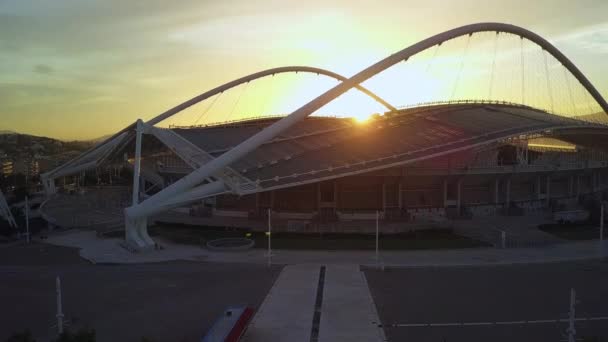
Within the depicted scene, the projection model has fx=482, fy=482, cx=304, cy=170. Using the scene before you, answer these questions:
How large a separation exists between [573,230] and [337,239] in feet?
66.0

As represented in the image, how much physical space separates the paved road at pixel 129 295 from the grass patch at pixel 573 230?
2491cm

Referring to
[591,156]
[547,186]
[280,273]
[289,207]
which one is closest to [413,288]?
[280,273]

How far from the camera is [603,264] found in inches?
1127

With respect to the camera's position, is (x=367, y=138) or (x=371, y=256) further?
(x=367, y=138)

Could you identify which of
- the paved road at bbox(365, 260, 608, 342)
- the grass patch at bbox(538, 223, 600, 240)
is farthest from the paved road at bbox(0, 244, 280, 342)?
the grass patch at bbox(538, 223, 600, 240)

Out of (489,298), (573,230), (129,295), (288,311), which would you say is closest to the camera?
(288,311)

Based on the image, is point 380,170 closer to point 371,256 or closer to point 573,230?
point 371,256

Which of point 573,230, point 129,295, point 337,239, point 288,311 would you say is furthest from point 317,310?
point 573,230

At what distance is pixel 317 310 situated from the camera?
20109 millimetres

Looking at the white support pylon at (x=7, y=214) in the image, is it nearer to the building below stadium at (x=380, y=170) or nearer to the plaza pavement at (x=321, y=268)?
the building below stadium at (x=380, y=170)

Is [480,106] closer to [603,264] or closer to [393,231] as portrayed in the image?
[393,231]

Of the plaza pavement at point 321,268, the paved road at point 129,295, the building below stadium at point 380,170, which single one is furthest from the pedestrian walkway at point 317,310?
the building below stadium at point 380,170

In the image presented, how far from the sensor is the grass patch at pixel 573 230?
123 ft

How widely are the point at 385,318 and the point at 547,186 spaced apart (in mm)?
40129
